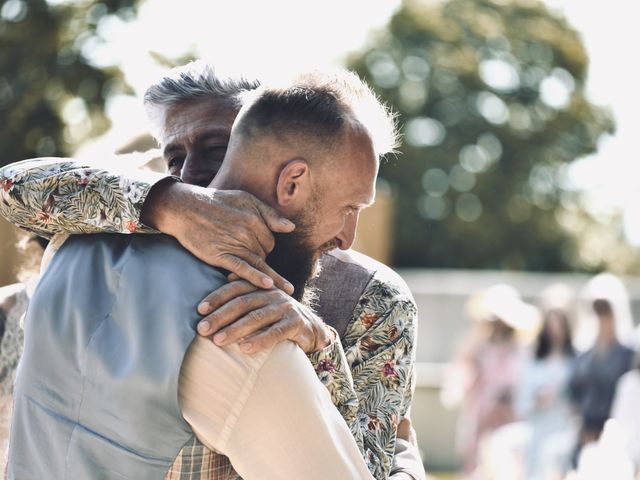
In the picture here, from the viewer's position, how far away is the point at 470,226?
31609mm

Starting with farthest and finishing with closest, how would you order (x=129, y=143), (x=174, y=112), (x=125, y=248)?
(x=129, y=143) → (x=174, y=112) → (x=125, y=248)

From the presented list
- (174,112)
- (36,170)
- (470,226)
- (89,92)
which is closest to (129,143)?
(174,112)

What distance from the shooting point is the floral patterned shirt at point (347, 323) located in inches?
90.4

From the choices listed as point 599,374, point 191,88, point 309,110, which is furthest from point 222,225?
point 599,374

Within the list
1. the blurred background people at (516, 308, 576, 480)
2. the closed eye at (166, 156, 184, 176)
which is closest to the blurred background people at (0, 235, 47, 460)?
the closed eye at (166, 156, 184, 176)

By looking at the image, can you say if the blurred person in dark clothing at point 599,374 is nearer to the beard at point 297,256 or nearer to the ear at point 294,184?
the beard at point 297,256

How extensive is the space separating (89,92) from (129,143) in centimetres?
778

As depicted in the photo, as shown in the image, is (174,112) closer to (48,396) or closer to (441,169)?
(48,396)

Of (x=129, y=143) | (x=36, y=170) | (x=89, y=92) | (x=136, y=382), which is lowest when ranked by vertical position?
(x=89, y=92)

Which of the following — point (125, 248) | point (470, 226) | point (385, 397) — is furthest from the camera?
point (470, 226)

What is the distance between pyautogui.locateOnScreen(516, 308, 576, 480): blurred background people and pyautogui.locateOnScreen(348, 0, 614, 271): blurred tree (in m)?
20.7

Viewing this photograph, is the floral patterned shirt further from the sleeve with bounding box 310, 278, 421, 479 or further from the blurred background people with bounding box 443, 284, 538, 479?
the blurred background people with bounding box 443, 284, 538, 479

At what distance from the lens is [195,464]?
2.11 meters

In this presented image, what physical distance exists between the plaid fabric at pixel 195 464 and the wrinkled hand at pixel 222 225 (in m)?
0.33
